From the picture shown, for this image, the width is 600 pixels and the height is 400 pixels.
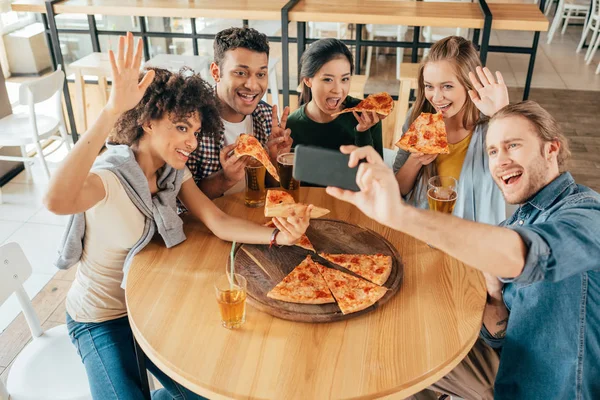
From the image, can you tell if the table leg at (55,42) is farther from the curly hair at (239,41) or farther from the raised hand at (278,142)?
the raised hand at (278,142)

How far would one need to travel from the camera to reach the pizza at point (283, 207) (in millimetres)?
1959

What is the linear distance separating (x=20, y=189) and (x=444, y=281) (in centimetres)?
379

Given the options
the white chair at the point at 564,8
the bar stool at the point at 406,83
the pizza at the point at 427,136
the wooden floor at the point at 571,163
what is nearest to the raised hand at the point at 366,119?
the pizza at the point at 427,136

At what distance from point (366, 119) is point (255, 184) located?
745 mm

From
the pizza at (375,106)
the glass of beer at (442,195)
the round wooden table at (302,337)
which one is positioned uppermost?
the pizza at (375,106)

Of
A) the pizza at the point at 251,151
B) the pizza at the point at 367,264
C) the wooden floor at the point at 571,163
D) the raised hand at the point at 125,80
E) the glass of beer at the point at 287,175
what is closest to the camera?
the raised hand at the point at 125,80

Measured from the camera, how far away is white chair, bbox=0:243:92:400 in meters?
1.86

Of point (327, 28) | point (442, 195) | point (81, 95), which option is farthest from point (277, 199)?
point (327, 28)

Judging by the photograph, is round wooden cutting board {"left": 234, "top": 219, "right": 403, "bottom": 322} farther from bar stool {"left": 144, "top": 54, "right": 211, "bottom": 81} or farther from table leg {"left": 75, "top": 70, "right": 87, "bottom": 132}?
table leg {"left": 75, "top": 70, "right": 87, "bottom": 132}

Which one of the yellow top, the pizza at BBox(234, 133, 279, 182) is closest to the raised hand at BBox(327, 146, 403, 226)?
the pizza at BBox(234, 133, 279, 182)

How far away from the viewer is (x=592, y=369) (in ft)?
5.50

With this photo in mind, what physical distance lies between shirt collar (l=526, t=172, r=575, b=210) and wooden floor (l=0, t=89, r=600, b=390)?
2.43m

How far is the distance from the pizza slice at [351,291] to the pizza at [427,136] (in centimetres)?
76

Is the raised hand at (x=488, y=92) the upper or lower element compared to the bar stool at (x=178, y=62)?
upper
